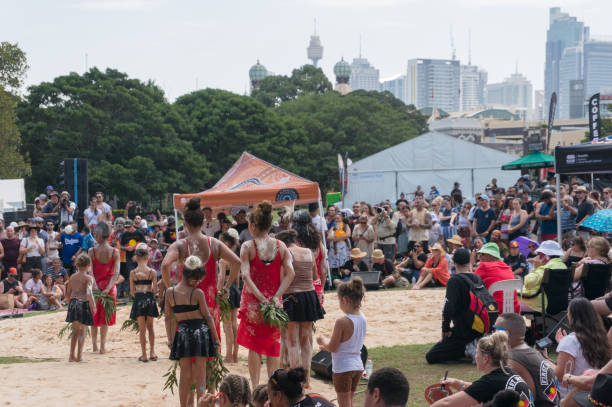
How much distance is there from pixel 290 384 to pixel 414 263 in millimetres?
11251

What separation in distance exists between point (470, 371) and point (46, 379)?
15.5 feet

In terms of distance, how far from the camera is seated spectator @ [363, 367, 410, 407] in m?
3.97

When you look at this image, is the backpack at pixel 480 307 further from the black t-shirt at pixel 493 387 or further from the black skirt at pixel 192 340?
the black t-shirt at pixel 493 387

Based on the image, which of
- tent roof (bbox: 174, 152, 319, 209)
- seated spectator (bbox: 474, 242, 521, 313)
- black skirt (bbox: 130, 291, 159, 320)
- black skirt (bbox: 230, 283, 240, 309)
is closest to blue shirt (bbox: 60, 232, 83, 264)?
tent roof (bbox: 174, 152, 319, 209)

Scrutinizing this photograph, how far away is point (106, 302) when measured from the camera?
31.5 ft

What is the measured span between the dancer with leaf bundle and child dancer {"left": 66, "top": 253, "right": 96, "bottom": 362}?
10.1ft

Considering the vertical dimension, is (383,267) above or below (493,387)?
below

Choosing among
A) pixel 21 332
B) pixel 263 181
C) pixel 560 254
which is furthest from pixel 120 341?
pixel 560 254

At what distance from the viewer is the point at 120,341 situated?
35.6 feet

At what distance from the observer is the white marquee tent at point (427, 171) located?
27.9 m

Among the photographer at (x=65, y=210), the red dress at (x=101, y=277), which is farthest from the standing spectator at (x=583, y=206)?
the photographer at (x=65, y=210)

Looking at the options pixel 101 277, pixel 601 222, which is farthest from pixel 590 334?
pixel 101 277

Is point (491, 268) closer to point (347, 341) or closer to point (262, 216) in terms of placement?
point (262, 216)

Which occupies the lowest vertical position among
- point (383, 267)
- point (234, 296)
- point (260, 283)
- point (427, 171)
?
point (383, 267)
